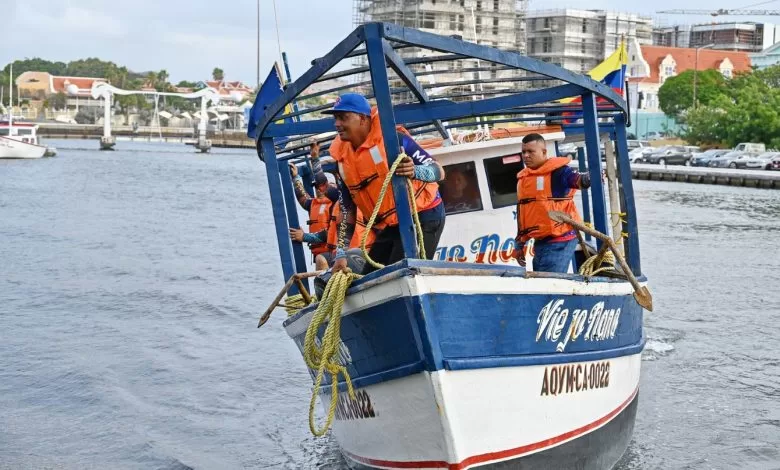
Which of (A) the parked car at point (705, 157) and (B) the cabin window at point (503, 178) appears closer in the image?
(B) the cabin window at point (503, 178)

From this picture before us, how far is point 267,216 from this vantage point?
137 ft

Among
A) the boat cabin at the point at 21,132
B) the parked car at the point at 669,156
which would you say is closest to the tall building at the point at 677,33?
the parked car at the point at 669,156

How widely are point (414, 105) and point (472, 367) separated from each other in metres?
2.03

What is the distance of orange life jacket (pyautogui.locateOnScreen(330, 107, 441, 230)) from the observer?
740 centimetres

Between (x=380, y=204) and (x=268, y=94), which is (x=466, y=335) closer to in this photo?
(x=380, y=204)

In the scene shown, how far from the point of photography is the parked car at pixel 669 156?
239ft

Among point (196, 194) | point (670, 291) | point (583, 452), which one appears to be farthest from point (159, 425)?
point (196, 194)

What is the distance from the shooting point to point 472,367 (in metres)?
7.32

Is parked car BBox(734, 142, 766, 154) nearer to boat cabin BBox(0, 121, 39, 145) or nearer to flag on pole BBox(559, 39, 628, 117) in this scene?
boat cabin BBox(0, 121, 39, 145)

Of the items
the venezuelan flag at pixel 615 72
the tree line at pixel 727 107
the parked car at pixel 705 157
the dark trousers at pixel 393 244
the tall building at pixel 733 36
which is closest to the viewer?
the dark trousers at pixel 393 244

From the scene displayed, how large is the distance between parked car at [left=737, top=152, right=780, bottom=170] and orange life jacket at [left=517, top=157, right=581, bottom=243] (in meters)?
59.1

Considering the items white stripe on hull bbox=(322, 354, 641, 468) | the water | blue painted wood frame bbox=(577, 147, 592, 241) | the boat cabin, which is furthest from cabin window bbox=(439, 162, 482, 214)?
the boat cabin

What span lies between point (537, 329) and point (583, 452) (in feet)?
5.25

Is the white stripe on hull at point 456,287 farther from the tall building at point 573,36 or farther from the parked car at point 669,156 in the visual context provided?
the tall building at point 573,36
